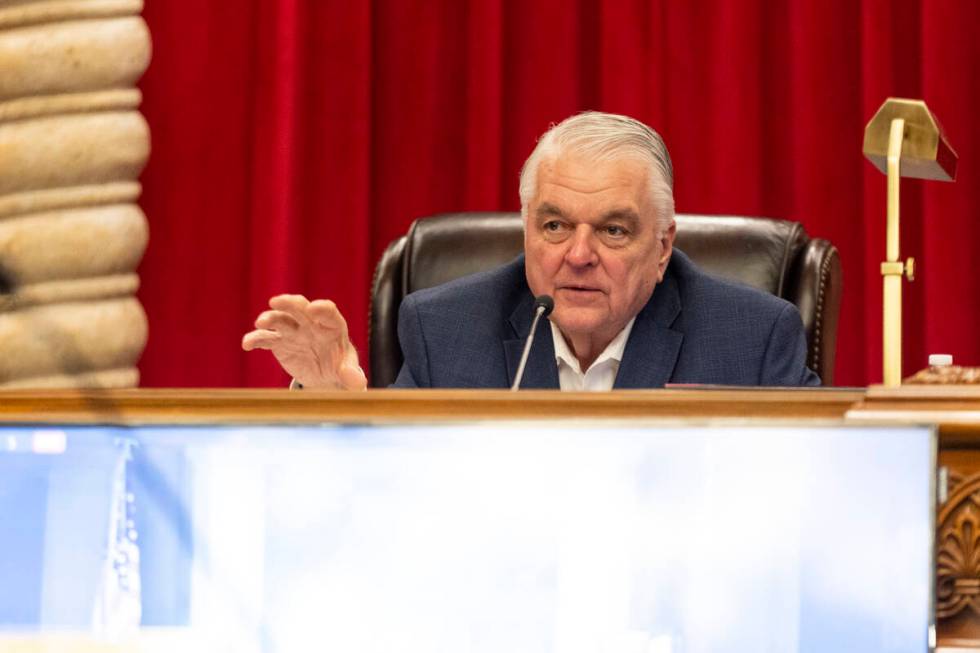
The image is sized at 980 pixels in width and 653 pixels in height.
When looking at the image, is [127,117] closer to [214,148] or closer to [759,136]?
[214,148]

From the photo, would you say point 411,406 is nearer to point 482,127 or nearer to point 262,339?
point 262,339

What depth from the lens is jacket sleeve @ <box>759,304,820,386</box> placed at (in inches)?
79.4

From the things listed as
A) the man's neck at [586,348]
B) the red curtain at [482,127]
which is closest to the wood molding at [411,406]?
the man's neck at [586,348]

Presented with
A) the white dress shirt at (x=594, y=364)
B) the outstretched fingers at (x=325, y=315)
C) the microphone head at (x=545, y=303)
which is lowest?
the white dress shirt at (x=594, y=364)

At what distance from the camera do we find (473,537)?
3.33 ft

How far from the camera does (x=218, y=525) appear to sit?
1032 mm

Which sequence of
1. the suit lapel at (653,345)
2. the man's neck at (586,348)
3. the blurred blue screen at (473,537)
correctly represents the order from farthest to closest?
the man's neck at (586,348) → the suit lapel at (653,345) → the blurred blue screen at (473,537)

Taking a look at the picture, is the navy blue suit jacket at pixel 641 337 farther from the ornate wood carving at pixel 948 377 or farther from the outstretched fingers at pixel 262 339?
the ornate wood carving at pixel 948 377

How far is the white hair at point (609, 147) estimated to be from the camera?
2.08 meters

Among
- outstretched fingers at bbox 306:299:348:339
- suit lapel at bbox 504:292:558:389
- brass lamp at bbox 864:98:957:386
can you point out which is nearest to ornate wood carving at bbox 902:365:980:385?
brass lamp at bbox 864:98:957:386

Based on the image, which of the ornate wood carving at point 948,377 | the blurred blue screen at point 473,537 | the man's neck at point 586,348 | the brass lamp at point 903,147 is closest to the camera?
the blurred blue screen at point 473,537

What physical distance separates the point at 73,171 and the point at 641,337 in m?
1.43

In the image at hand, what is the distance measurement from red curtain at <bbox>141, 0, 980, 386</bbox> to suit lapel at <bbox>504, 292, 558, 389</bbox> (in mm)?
1014

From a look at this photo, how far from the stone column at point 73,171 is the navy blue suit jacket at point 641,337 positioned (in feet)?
3.46
